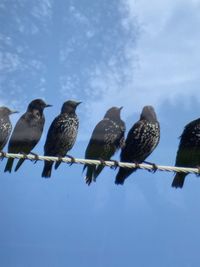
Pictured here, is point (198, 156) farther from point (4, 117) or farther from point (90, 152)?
point (4, 117)

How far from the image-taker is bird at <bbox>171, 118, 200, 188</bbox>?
295 inches

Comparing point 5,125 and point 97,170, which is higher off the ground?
point 5,125

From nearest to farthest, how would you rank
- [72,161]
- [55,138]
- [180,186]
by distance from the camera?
[72,161]
[180,186]
[55,138]

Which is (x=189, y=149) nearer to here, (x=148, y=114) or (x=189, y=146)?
(x=189, y=146)

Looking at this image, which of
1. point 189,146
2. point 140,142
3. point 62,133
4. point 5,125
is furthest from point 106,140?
point 5,125

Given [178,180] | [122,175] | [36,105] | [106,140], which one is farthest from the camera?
[36,105]

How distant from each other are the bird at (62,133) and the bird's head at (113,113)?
387 millimetres

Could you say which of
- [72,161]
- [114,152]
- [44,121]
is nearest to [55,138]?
[44,121]

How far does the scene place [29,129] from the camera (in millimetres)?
7969

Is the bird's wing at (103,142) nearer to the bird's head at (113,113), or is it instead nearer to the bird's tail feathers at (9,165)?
the bird's head at (113,113)

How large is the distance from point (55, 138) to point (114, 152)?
763 millimetres

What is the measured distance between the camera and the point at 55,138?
794 centimetres

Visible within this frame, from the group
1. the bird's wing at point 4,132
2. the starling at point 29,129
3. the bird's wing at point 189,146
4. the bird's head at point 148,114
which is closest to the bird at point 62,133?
the starling at point 29,129

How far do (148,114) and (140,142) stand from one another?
1.33 feet
